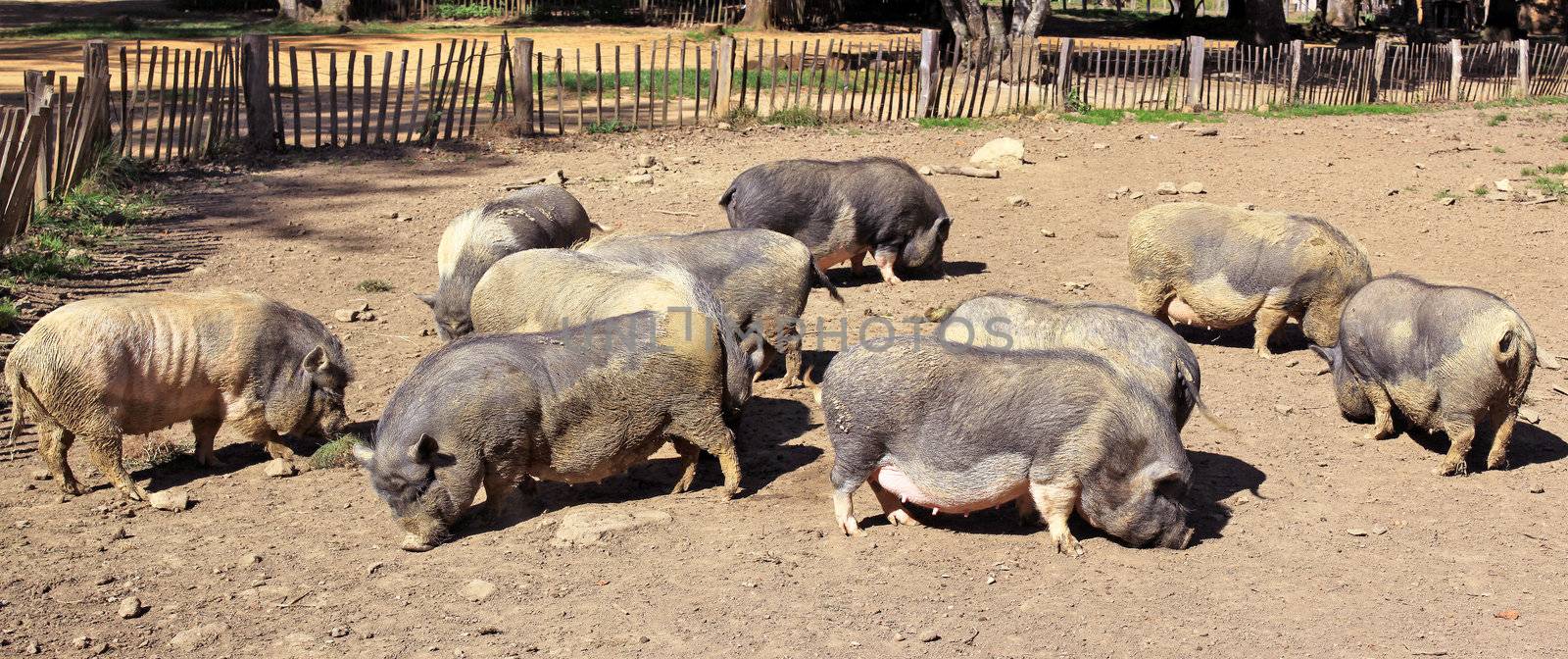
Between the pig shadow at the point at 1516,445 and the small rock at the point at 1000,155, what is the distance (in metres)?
6.74

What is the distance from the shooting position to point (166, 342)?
242 inches

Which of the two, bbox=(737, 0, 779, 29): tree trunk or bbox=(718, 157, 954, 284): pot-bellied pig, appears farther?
bbox=(737, 0, 779, 29): tree trunk

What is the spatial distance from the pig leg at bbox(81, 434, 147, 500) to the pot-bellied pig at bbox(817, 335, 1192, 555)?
10.3ft

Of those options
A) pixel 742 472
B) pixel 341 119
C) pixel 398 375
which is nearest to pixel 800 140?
pixel 341 119

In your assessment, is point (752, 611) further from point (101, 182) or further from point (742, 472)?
point (101, 182)

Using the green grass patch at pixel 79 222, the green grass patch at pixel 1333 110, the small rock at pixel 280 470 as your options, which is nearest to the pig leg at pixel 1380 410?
the small rock at pixel 280 470

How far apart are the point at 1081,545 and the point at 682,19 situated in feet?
79.7

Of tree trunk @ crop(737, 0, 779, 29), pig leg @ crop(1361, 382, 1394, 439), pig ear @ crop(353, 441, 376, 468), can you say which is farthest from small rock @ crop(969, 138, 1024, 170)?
tree trunk @ crop(737, 0, 779, 29)

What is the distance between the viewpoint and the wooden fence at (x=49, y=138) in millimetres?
9273

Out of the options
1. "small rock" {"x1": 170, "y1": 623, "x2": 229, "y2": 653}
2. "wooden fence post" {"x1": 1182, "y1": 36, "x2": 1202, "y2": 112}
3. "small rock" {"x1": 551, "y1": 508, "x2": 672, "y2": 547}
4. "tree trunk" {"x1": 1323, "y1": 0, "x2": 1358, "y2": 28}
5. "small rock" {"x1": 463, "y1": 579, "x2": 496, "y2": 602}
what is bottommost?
"small rock" {"x1": 170, "y1": 623, "x2": 229, "y2": 653}

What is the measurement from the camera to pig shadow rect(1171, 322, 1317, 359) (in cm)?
876

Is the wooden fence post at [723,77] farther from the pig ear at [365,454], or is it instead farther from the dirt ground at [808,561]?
the pig ear at [365,454]

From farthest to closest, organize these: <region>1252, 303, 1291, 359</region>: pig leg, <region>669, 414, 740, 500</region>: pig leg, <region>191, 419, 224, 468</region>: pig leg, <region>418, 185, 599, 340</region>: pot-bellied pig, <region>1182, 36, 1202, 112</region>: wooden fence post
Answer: <region>1182, 36, 1202, 112</region>: wooden fence post, <region>1252, 303, 1291, 359</region>: pig leg, <region>418, 185, 599, 340</region>: pot-bellied pig, <region>191, 419, 224, 468</region>: pig leg, <region>669, 414, 740, 500</region>: pig leg

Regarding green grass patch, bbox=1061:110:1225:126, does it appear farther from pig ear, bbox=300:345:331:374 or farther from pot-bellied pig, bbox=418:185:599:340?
pig ear, bbox=300:345:331:374
